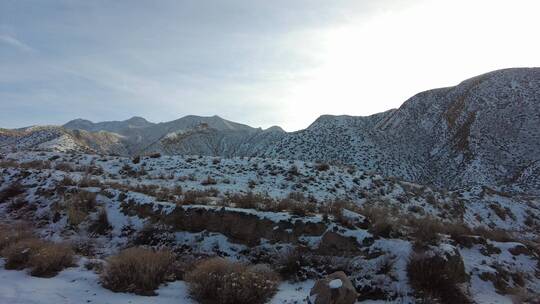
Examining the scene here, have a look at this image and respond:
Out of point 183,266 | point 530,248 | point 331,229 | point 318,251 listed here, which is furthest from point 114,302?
point 530,248

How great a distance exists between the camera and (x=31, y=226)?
393 inches

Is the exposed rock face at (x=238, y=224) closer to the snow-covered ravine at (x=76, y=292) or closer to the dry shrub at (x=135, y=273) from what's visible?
the snow-covered ravine at (x=76, y=292)

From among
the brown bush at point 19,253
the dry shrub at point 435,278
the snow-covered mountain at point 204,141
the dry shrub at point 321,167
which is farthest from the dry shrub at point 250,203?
the snow-covered mountain at point 204,141

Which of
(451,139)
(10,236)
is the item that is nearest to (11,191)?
(10,236)

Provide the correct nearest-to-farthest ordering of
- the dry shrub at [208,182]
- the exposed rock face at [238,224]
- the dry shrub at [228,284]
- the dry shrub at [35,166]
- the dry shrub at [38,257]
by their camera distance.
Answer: the dry shrub at [228,284]
the dry shrub at [38,257]
the exposed rock face at [238,224]
the dry shrub at [208,182]
the dry shrub at [35,166]

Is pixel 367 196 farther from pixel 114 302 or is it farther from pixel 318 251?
pixel 114 302

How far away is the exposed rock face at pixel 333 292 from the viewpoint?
17.5 feet

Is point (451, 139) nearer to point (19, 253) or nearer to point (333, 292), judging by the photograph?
point (333, 292)

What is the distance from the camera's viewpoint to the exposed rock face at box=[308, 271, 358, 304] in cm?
533

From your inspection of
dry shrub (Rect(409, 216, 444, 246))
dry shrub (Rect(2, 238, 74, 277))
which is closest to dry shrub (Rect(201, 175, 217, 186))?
dry shrub (Rect(2, 238, 74, 277))

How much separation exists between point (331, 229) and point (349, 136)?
1608 inches

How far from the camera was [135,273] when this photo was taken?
626cm

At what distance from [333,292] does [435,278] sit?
2648mm

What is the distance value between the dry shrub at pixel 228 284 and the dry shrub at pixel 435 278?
9.03ft
